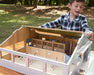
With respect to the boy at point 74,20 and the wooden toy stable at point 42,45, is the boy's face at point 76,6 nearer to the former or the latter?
the boy at point 74,20

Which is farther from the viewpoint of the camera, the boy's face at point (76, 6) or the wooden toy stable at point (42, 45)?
the boy's face at point (76, 6)

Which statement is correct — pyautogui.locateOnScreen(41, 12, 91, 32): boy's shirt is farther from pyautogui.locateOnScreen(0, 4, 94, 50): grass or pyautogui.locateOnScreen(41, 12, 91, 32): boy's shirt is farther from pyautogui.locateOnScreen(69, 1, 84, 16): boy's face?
pyautogui.locateOnScreen(0, 4, 94, 50): grass

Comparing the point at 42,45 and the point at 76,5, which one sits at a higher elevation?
the point at 76,5

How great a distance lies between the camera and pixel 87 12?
7809mm

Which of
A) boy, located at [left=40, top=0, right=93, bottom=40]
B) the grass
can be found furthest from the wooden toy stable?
the grass

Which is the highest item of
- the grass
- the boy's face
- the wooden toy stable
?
the boy's face

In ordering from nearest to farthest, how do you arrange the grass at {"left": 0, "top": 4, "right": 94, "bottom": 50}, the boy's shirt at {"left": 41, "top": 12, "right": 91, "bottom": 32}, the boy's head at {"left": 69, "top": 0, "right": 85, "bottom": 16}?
the boy's head at {"left": 69, "top": 0, "right": 85, "bottom": 16}, the boy's shirt at {"left": 41, "top": 12, "right": 91, "bottom": 32}, the grass at {"left": 0, "top": 4, "right": 94, "bottom": 50}

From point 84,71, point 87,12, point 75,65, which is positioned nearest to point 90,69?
point 84,71

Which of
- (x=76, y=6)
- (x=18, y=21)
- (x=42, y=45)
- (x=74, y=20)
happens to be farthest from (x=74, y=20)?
(x=18, y=21)

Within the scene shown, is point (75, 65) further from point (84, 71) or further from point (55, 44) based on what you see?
point (55, 44)

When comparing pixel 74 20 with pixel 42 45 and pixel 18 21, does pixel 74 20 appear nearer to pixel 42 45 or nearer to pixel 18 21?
pixel 42 45

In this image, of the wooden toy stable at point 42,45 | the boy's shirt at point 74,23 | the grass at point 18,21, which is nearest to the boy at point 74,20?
the boy's shirt at point 74,23

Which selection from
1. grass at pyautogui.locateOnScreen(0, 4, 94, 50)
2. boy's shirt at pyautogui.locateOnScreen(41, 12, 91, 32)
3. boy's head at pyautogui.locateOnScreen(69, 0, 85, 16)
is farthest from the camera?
grass at pyautogui.locateOnScreen(0, 4, 94, 50)

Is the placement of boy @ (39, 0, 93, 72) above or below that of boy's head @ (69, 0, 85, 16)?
below
